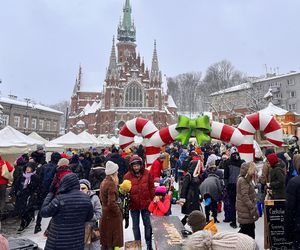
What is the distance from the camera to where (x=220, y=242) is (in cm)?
185

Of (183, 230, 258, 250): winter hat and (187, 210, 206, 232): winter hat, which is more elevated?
(183, 230, 258, 250): winter hat

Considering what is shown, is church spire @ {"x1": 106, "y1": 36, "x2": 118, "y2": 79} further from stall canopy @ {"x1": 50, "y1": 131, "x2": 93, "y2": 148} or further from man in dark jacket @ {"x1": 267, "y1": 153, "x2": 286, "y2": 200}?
man in dark jacket @ {"x1": 267, "y1": 153, "x2": 286, "y2": 200}

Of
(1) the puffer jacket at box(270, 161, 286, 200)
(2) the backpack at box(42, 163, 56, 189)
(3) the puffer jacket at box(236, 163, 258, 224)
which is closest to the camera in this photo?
(3) the puffer jacket at box(236, 163, 258, 224)

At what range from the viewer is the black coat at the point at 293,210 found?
3367mm

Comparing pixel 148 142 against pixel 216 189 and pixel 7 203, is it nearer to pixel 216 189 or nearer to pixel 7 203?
pixel 216 189

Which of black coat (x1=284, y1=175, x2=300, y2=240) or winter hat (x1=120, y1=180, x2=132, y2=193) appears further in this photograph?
winter hat (x1=120, y1=180, x2=132, y2=193)

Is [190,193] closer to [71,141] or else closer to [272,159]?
[272,159]

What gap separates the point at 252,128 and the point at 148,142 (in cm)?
309

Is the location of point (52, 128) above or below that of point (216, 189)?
above

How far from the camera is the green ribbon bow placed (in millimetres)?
7613

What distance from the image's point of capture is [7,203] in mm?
7883

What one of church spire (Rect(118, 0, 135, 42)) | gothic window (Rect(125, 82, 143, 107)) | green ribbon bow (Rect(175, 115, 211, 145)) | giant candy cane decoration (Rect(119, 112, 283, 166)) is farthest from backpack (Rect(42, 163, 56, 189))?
church spire (Rect(118, 0, 135, 42))

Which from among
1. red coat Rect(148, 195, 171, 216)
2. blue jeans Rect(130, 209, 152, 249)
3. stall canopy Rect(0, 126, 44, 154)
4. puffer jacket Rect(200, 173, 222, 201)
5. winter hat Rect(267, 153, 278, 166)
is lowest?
blue jeans Rect(130, 209, 152, 249)

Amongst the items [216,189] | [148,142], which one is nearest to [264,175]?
[216,189]
